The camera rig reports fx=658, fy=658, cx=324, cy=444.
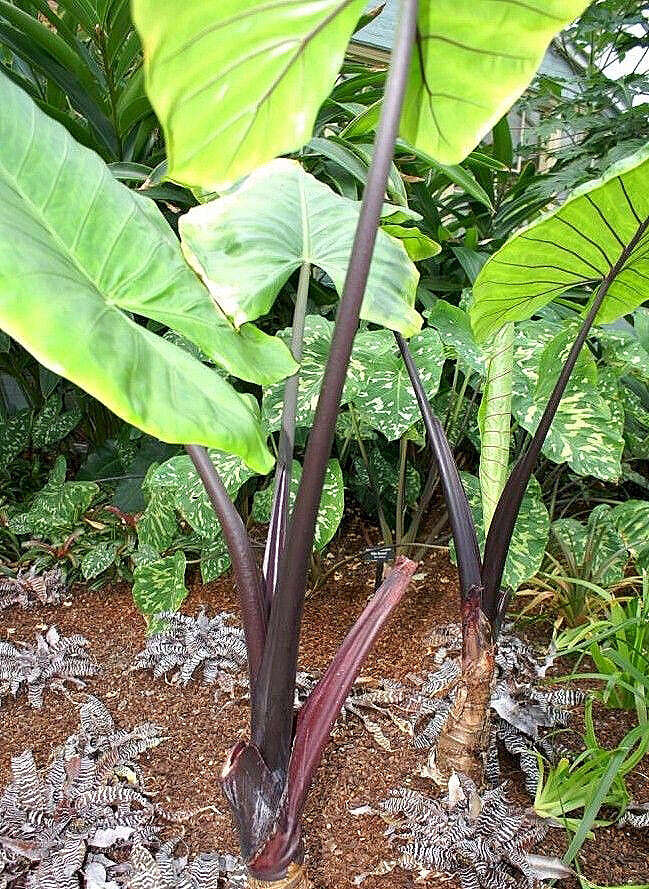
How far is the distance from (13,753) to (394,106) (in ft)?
3.57

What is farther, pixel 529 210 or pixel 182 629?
pixel 529 210

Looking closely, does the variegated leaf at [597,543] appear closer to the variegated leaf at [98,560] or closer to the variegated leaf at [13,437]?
the variegated leaf at [98,560]

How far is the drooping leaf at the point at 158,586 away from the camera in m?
1.23

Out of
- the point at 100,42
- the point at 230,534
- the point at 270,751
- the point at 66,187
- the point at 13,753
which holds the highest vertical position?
the point at 100,42

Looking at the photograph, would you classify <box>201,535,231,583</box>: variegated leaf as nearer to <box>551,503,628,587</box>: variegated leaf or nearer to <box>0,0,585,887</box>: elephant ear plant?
<box>0,0,585,887</box>: elephant ear plant

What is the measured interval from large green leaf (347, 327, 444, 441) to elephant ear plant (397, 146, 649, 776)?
16 centimetres

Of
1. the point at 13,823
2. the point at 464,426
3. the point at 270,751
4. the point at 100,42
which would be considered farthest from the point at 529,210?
the point at 13,823

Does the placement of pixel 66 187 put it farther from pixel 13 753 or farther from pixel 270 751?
pixel 13 753

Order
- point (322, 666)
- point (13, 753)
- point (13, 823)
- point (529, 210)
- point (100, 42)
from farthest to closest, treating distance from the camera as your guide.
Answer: point (529, 210)
point (100, 42)
point (322, 666)
point (13, 753)
point (13, 823)

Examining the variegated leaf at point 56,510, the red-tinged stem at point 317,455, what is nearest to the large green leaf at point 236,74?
the red-tinged stem at point 317,455

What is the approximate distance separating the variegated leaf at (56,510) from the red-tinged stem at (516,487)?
1.07 meters

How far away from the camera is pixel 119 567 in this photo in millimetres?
1536

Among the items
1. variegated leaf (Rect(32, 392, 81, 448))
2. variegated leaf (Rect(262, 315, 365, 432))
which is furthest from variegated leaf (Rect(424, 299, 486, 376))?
variegated leaf (Rect(32, 392, 81, 448))

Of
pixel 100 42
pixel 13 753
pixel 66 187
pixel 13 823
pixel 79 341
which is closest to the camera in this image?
pixel 79 341
